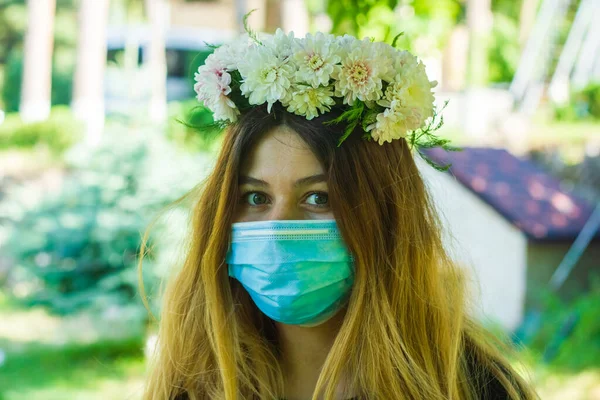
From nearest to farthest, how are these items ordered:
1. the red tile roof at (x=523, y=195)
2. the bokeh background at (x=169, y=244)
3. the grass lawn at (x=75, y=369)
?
the grass lawn at (x=75, y=369), the bokeh background at (x=169, y=244), the red tile roof at (x=523, y=195)

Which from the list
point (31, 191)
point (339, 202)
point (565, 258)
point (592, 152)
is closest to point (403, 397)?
point (339, 202)

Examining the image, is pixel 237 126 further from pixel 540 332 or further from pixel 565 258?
pixel 565 258

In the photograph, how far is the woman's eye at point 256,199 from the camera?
6.89 ft

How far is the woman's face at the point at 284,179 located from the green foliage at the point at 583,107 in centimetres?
1214

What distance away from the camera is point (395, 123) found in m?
2.00

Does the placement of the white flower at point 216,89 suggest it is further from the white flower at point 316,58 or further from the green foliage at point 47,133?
the green foliage at point 47,133

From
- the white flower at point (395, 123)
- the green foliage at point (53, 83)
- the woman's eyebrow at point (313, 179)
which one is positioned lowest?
the woman's eyebrow at point (313, 179)

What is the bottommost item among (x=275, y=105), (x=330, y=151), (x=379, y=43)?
(x=330, y=151)

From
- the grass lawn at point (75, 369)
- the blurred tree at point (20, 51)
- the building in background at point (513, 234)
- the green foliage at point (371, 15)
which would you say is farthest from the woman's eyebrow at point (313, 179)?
the blurred tree at point (20, 51)

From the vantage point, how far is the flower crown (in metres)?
1.98

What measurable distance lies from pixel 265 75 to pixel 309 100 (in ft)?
0.43

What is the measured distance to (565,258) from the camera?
6910 mm

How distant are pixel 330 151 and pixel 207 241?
1.50 feet

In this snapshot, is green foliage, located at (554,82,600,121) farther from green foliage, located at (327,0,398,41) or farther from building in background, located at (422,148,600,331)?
green foliage, located at (327,0,398,41)
